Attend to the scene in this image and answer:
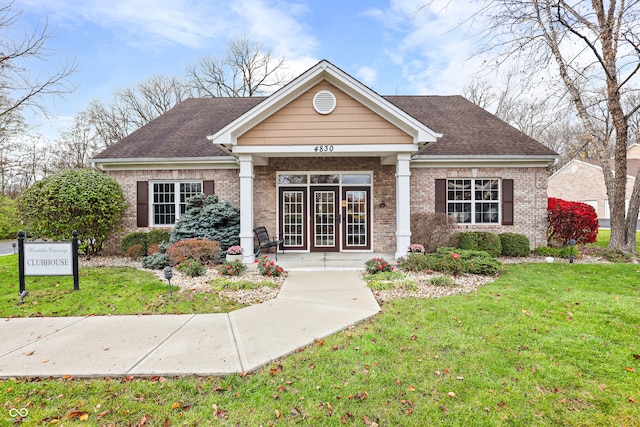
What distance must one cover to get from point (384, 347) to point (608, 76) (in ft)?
40.0

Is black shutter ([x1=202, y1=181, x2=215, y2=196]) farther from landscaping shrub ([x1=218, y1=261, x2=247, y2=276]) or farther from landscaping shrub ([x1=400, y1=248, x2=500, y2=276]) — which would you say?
landscaping shrub ([x1=400, y1=248, x2=500, y2=276])

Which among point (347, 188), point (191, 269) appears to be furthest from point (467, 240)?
point (191, 269)

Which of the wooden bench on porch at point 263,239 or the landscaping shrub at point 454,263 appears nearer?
the landscaping shrub at point 454,263

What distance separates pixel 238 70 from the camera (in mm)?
25531

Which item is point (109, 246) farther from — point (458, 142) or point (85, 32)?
point (458, 142)

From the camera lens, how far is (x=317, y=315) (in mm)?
4855

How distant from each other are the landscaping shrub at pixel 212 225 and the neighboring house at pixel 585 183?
34335 millimetres

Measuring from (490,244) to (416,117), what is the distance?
6.06m

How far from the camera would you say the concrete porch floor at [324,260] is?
8.27 m

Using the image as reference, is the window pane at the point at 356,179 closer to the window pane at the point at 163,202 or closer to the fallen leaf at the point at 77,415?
the window pane at the point at 163,202

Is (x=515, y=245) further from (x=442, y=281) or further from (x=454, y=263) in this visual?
(x=442, y=281)

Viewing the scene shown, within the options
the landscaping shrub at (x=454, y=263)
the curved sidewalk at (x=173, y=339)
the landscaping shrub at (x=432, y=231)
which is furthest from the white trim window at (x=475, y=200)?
the curved sidewalk at (x=173, y=339)

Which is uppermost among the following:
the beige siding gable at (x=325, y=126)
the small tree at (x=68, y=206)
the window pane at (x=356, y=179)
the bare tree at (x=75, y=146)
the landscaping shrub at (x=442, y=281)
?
the bare tree at (x=75, y=146)

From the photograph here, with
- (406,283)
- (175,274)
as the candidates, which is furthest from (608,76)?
(175,274)
